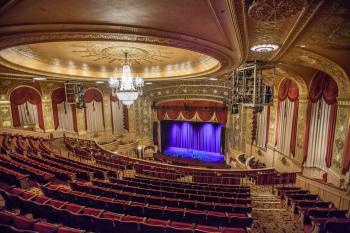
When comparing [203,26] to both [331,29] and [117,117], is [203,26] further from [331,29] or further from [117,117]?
[117,117]

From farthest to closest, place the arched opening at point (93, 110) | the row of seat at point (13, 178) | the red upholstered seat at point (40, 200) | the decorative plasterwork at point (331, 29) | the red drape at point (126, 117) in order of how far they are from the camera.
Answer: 1. the red drape at point (126, 117)
2. the arched opening at point (93, 110)
3. the row of seat at point (13, 178)
4. the red upholstered seat at point (40, 200)
5. the decorative plasterwork at point (331, 29)

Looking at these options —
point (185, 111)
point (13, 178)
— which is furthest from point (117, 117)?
point (13, 178)

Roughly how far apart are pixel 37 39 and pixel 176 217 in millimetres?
4730

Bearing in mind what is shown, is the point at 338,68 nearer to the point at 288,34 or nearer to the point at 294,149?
the point at 288,34

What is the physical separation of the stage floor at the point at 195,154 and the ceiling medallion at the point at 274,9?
43.6 ft

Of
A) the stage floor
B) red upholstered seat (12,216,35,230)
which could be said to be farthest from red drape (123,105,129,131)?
red upholstered seat (12,216,35,230)

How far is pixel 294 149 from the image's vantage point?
9.27 m

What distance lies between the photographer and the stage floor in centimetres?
1589

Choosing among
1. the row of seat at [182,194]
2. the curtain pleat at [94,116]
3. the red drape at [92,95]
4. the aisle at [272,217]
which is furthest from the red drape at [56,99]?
the aisle at [272,217]

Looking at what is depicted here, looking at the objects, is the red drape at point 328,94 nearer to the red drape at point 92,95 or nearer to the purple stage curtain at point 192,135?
the purple stage curtain at point 192,135

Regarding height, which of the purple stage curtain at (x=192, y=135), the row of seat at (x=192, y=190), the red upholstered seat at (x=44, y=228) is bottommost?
the purple stage curtain at (x=192, y=135)

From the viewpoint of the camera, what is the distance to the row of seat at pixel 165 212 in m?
3.85

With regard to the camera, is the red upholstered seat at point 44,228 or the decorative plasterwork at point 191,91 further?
the decorative plasterwork at point 191,91

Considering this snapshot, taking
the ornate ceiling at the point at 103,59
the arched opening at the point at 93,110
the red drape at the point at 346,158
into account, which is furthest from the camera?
the arched opening at the point at 93,110
